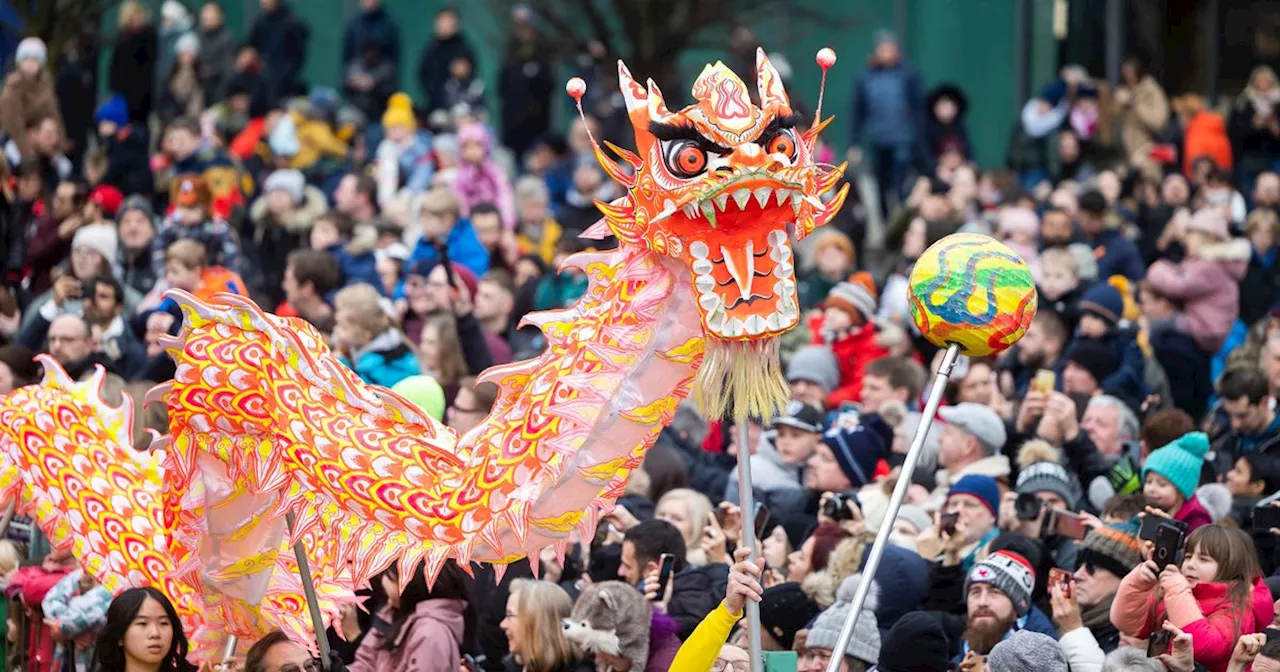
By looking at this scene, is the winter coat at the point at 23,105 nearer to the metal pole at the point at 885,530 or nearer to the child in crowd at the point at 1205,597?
the child in crowd at the point at 1205,597

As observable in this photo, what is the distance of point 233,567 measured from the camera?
7641 mm

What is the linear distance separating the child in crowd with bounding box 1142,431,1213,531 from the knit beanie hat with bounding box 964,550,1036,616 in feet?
3.24

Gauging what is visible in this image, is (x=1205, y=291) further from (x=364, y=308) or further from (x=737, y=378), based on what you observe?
(x=737, y=378)

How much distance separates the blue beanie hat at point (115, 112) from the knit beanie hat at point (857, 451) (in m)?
10.0

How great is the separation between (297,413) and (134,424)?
2544 mm

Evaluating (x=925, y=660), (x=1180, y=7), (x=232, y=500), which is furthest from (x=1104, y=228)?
(x=232, y=500)

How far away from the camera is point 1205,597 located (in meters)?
7.46

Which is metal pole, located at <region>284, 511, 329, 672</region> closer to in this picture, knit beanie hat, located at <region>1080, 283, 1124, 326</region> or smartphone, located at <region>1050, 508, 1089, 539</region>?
smartphone, located at <region>1050, 508, 1089, 539</region>

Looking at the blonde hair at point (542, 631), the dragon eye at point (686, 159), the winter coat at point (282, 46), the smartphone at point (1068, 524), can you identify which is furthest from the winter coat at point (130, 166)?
the dragon eye at point (686, 159)

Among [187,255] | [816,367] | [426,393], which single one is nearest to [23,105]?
[187,255]

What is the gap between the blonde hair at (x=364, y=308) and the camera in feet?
37.2

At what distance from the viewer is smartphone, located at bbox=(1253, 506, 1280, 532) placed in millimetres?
8047

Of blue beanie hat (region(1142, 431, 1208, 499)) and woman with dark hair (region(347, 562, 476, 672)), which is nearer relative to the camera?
woman with dark hair (region(347, 562, 476, 672))

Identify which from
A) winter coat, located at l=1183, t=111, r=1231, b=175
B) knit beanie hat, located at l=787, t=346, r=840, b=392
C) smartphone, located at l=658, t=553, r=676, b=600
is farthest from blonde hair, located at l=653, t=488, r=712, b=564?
winter coat, located at l=1183, t=111, r=1231, b=175
